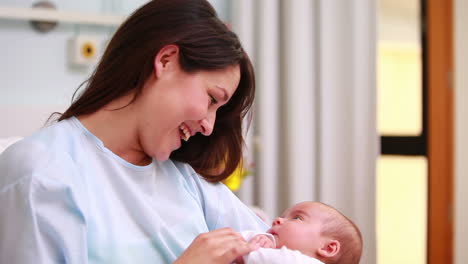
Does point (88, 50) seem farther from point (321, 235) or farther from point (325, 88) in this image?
point (321, 235)

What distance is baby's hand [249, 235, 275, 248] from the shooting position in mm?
1246

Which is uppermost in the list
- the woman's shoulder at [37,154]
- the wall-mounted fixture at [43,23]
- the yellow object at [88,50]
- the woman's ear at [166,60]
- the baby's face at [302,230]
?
the wall-mounted fixture at [43,23]

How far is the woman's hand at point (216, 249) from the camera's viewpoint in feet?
3.56

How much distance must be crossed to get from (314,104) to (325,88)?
0.14 metres

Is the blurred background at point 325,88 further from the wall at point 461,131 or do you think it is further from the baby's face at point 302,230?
the baby's face at point 302,230

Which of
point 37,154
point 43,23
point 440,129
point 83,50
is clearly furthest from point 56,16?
point 440,129

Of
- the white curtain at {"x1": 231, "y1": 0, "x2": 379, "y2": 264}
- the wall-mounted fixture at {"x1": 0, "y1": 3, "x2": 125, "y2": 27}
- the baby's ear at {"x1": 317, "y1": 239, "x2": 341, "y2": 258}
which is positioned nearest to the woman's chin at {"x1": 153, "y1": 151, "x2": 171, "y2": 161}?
the baby's ear at {"x1": 317, "y1": 239, "x2": 341, "y2": 258}

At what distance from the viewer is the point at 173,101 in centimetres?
119

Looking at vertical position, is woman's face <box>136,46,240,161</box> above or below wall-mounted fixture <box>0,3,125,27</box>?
below

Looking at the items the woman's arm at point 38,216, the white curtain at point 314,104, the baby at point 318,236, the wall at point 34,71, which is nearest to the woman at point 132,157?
the woman's arm at point 38,216

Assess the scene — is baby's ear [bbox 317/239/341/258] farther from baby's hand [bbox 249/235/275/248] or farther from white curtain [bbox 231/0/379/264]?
white curtain [bbox 231/0/379/264]

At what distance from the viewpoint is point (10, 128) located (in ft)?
8.06

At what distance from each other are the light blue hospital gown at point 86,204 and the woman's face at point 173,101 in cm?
8

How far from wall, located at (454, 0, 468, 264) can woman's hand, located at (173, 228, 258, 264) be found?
7.20 feet
